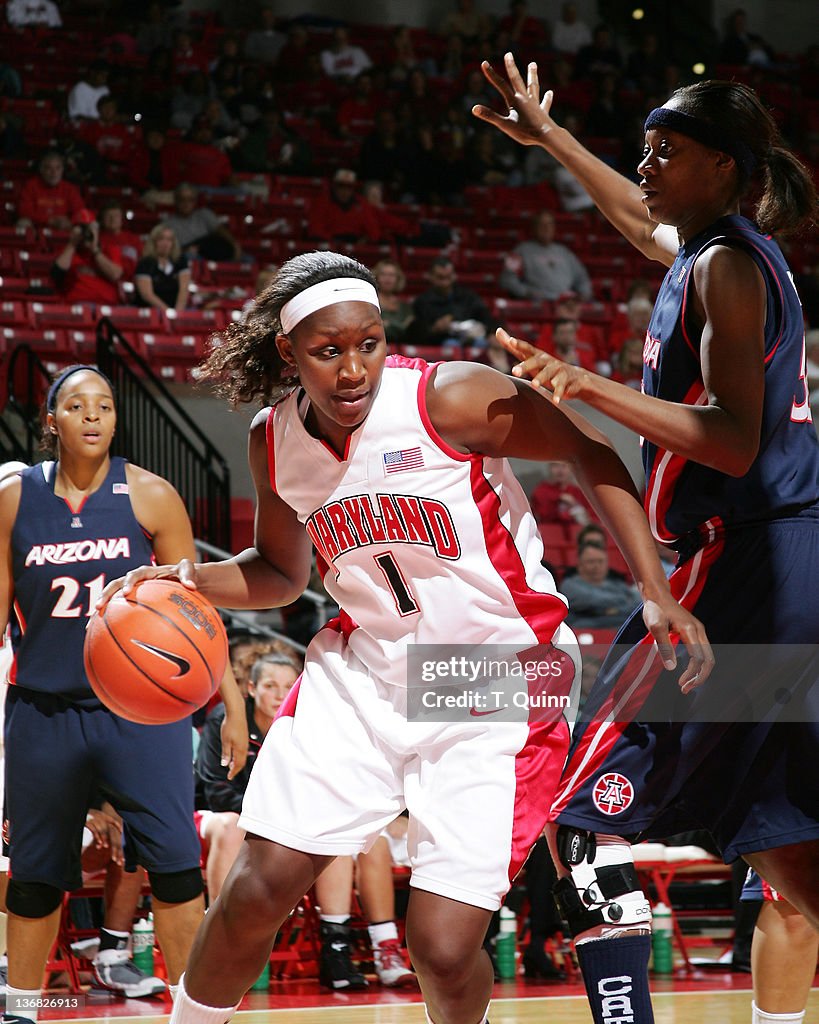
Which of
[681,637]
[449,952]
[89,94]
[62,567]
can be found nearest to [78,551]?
[62,567]

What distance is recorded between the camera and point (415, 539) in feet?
9.91

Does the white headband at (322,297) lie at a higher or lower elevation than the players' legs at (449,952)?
higher

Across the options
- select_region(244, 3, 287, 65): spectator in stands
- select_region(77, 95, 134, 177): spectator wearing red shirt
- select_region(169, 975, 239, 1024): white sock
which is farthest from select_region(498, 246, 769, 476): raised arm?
select_region(244, 3, 287, 65): spectator in stands

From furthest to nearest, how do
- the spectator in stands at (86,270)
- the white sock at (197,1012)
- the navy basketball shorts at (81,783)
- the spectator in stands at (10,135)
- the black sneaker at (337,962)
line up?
the spectator in stands at (10,135)
the spectator in stands at (86,270)
the black sneaker at (337,962)
the navy basketball shorts at (81,783)
the white sock at (197,1012)

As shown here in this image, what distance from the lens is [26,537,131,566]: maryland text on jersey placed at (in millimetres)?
4559

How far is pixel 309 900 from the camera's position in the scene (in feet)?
20.8

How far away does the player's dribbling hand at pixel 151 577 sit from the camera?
10.7 ft

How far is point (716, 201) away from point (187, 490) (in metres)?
6.88

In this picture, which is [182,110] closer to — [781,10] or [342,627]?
[781,10]

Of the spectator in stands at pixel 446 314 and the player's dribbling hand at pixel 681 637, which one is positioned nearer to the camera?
the player's dribbling hand at pixel 681 637

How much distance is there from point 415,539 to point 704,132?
1061mm

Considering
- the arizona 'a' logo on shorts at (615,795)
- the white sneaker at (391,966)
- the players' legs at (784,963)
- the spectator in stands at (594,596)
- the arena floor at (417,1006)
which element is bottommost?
the arena floor at (417,1006)

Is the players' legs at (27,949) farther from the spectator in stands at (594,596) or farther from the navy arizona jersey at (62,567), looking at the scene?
the spectator in stands at (594,596)

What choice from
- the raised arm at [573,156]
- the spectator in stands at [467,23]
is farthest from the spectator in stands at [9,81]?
the raised arm at [573,156]
